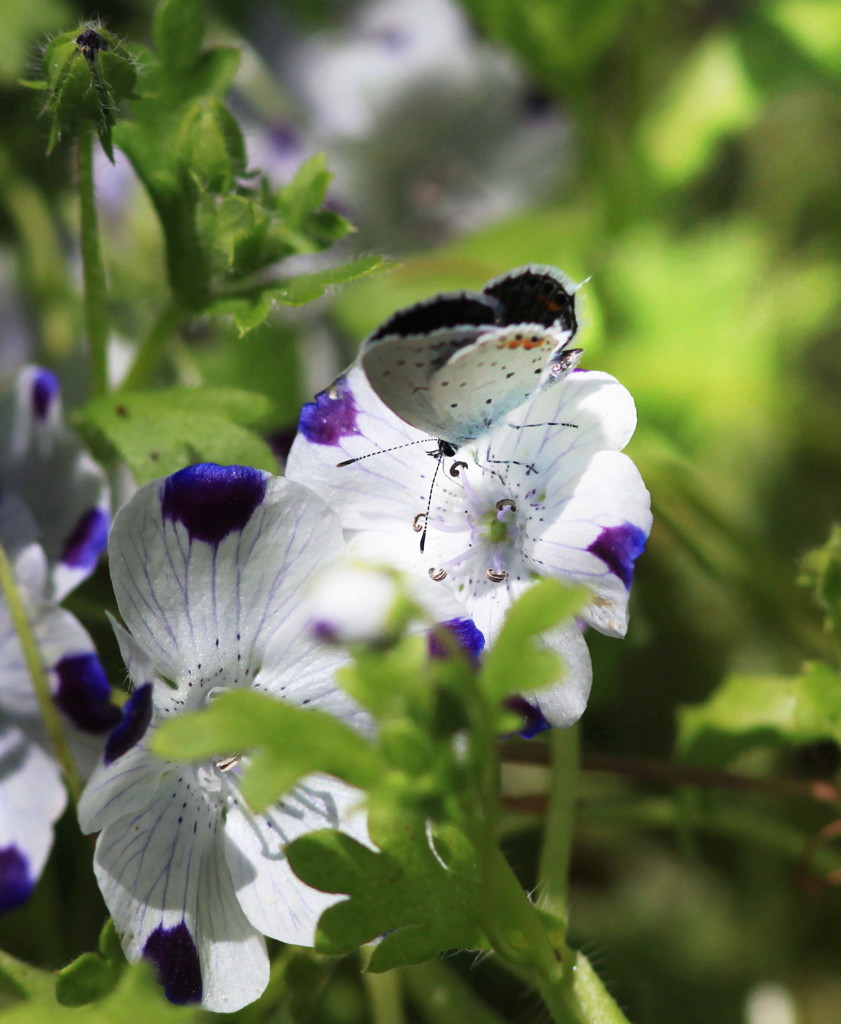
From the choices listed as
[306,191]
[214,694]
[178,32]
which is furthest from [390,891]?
[178,32]

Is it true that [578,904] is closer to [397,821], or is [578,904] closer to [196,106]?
[397,821]

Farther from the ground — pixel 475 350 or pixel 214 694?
pixel 475 350

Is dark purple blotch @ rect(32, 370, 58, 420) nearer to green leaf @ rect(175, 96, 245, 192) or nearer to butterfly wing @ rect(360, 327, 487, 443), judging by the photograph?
green leaf @ rect(175, 96, 245, 192)

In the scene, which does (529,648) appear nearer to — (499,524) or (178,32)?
(499,524)

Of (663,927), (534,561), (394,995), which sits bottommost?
(663,927)

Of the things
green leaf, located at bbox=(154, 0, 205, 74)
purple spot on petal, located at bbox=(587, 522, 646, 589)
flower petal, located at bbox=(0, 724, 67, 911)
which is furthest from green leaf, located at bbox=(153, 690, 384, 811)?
green leaf, located at bbox=(154, 0, 205, 74)

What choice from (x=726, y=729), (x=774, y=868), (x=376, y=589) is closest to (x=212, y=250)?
(x=376, y=589)
